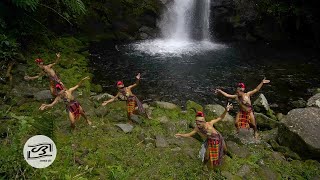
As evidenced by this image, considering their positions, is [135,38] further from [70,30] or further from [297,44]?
[297,44]

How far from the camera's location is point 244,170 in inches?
288

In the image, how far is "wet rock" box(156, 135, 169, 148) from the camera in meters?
8.06

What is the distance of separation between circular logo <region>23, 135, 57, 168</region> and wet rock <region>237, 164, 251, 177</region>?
4340 millimetres

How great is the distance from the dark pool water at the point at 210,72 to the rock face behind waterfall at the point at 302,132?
336 cm

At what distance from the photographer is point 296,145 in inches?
334

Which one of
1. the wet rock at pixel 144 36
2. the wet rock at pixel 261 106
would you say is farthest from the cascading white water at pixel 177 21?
the wet rock at pixel 261 106

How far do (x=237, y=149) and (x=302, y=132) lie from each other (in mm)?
1794

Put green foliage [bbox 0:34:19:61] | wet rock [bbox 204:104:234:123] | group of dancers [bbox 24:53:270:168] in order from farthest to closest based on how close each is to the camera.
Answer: green foliage [bbox 0:34:19:61]
wet rock [bbox 204:104:234:123]
group of dancers [bbox 24:53:270:168]

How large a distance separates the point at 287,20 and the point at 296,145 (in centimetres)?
1500

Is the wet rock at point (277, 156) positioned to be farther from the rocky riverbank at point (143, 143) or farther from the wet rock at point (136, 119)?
the wet rock at point (136, 119)

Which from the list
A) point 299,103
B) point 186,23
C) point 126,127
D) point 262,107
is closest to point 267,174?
point 126,127

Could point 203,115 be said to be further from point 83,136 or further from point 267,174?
point 83,136

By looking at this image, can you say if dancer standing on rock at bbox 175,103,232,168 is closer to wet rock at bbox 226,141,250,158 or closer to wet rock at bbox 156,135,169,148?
wet rock at bbox 226,141,250,158

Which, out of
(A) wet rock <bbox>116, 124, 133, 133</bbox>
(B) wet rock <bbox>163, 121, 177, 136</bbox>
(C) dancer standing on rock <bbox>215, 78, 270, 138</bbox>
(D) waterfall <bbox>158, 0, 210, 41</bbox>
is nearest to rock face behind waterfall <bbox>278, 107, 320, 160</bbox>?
(C) dancer standing on rock <bbox>215, 78, 270, 138</bbox>
